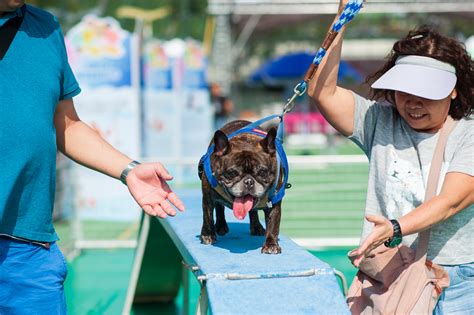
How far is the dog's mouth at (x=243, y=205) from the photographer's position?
3084 millimetres

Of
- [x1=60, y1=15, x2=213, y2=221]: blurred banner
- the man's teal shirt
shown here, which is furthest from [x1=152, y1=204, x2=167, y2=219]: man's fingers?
[x1=60, y1=15, x2=213, y2=221]: blurred banner

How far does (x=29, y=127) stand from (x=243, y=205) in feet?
3.30

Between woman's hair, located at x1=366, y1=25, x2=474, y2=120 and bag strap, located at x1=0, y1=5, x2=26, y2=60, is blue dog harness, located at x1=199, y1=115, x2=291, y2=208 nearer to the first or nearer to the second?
woman's hair, located at x1=366, y1=25, x2=474, y2=120

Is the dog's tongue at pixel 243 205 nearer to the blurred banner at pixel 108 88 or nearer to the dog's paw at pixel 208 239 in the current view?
the dog's paw at pixel 208 239

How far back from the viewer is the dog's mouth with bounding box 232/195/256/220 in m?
3.08

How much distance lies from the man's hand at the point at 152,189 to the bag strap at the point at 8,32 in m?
0.67

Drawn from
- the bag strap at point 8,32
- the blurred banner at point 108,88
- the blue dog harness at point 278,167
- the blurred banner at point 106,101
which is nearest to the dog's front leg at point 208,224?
the blue dog harness at point 278,167

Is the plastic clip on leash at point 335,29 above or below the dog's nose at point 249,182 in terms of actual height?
above

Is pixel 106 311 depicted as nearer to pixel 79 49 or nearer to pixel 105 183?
pixel 105 183

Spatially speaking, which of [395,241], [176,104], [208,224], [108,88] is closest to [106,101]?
[108,88]

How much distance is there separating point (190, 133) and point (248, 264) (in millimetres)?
11451

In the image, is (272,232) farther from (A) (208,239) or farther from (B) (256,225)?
(B) (256,225)

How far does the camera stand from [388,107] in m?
3.16

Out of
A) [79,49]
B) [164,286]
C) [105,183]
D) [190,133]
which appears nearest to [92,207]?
[105,183]
